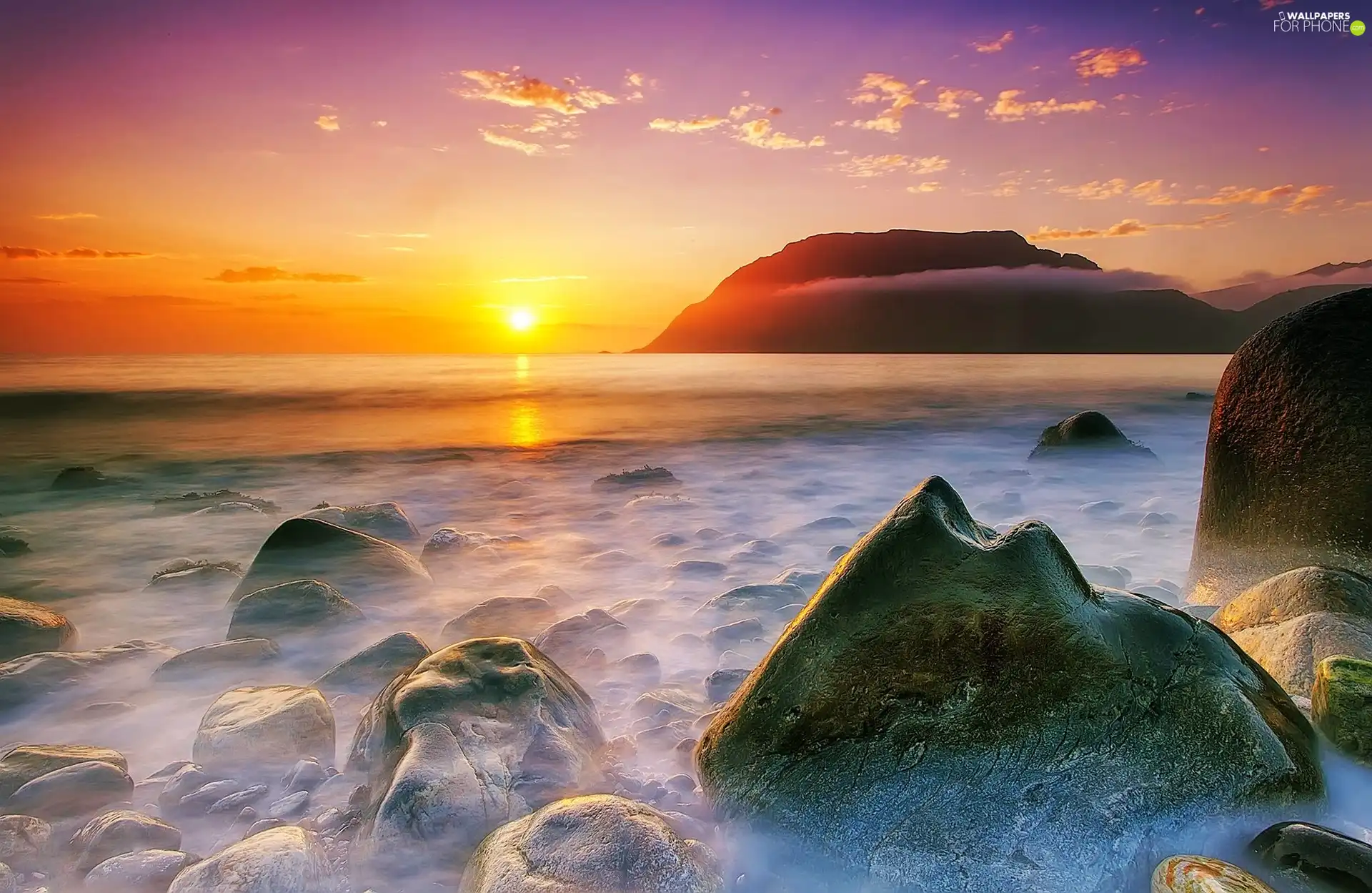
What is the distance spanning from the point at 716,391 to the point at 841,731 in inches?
1397

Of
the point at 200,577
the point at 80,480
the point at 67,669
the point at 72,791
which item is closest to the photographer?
the point at 72,791

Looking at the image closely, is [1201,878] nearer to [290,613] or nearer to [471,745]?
[471,745]

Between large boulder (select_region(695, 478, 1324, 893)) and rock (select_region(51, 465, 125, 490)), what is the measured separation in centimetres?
1507

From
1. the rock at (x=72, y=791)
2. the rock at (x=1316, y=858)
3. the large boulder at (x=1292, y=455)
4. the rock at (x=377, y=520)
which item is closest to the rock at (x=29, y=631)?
the rock at (x=72, y=791)

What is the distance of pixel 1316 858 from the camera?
93.6 inches

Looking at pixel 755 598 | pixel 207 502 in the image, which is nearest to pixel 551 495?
pixel 207 502

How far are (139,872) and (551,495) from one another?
9824 mm

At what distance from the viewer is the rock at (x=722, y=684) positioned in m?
4.38

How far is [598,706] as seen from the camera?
4.36 metres

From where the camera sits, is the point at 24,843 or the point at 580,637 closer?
the point at 24,843

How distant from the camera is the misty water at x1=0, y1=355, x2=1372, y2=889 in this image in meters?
5.12

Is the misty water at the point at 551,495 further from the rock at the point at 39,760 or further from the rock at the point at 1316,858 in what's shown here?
the rock at the point at 1316,858

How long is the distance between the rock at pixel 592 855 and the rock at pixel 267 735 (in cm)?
143

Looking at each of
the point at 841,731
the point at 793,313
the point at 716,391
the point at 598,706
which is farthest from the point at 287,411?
the point at 793,313
